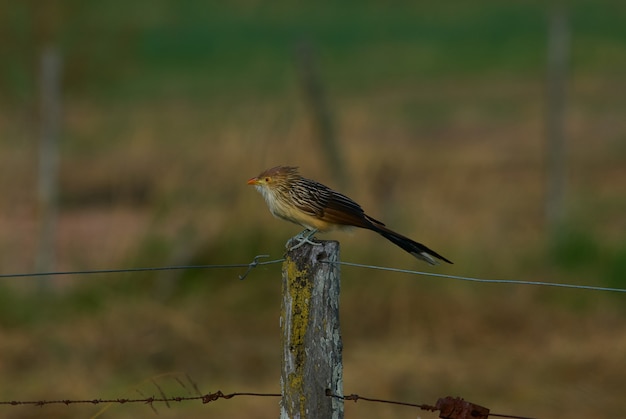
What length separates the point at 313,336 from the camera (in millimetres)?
4672

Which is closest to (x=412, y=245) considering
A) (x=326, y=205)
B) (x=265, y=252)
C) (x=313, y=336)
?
(x=326, y=205)

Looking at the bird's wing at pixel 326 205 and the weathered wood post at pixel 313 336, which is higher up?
the bird's wing at pixel 326 205

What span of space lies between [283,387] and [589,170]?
16066mm

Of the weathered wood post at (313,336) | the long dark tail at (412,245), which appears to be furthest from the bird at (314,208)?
the weathered wood post at (313,336)

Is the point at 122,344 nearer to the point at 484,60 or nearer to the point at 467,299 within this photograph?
the point at 467,299

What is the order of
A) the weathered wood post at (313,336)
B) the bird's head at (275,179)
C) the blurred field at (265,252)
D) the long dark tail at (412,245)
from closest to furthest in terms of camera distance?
the weathered wood post at (313,336)
the long dark tail at (412,245)
the bird's head at (275,179)
the blurred field at (265,252)

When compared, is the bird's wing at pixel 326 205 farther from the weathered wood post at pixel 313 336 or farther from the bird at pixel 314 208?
the weathered wood post at pixel 313 336

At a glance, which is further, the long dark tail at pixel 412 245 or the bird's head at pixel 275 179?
the bird's head at pixel 275 179

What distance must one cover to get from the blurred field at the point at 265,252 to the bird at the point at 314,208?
879mm

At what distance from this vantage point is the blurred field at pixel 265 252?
1025 cm

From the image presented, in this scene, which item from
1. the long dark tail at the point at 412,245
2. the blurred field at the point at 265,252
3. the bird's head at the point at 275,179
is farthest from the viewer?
the blurred field at the point at 265,252

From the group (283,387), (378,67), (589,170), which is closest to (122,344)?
(283,387)

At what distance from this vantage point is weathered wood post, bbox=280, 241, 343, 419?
4.64 m

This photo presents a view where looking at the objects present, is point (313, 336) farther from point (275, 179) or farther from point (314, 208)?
point (275, 179)
